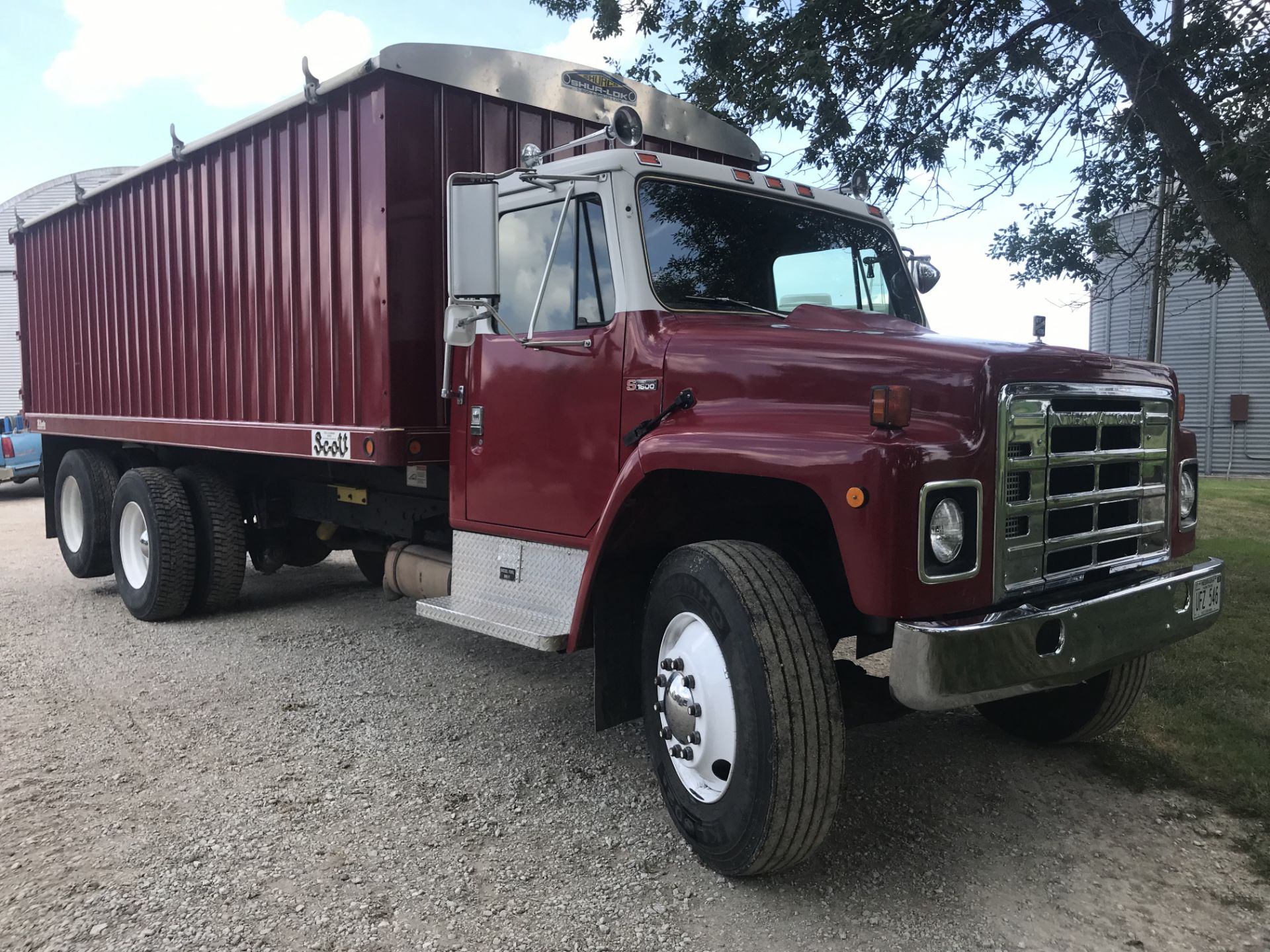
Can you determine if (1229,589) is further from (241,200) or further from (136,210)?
(136,210)

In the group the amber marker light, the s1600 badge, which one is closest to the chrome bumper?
the amber marker light

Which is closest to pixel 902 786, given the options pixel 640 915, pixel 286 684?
pixel 640 915

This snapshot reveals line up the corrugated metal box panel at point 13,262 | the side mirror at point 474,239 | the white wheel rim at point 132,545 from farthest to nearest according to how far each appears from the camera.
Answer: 1. the corrugated metal box panel at point 13,262
2. the white wheel rim at point 132,545
3. the side mirror at point 474,239

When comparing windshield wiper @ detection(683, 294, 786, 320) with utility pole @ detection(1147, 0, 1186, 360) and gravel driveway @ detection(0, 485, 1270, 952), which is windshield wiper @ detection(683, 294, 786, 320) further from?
utility pole @ detection(1147, 0, 1186, 360)

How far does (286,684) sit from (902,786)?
10.5ft

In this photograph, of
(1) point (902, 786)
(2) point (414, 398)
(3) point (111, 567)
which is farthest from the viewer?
(3) point (111, 567)

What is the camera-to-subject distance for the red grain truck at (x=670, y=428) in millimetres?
2773

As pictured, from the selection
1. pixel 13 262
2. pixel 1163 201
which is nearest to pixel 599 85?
pixel 1163 201

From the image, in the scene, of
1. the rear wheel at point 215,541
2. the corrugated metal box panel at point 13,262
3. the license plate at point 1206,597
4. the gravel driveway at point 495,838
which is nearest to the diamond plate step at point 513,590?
the gravel driveway at point 495,838

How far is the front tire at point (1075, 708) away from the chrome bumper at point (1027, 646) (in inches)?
27.4

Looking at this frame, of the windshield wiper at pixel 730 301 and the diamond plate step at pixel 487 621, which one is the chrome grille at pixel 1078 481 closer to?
the windshield wiper at pixel 730 301

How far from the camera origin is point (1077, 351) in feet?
10.2

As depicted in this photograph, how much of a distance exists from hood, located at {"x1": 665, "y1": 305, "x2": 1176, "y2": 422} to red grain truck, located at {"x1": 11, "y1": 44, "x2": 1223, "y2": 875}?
0.01 metres

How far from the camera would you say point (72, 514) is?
26.3 ft
